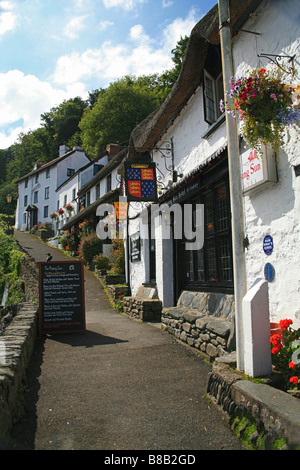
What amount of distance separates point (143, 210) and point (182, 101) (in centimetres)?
357

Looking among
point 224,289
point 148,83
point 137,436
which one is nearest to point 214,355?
point 224,289

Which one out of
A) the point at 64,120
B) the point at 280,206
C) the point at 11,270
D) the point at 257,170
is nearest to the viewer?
the point at 280,206

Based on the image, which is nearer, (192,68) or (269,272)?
(269,272)

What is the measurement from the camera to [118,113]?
36.0 m

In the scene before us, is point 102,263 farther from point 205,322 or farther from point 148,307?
point 205,322

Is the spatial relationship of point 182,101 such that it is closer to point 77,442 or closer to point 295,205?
point 295,205

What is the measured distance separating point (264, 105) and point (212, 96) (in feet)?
10.4

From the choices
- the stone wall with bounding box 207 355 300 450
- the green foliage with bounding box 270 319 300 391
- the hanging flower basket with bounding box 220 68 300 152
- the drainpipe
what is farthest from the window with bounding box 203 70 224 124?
the stone wall with bounding box 207 355 300 450

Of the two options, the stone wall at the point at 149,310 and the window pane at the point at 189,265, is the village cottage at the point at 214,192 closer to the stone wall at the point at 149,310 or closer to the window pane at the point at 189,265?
the window pane at the point at 189,265

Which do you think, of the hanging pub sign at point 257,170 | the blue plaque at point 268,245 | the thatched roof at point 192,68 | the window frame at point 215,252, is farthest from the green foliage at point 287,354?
the thatched roof at point 192,68

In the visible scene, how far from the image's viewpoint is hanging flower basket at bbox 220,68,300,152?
12.3ft

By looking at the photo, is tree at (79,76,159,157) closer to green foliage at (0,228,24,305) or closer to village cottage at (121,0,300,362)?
green foliage at (0,228,24,305)

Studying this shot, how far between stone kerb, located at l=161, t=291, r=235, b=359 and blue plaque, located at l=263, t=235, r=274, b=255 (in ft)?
3.87

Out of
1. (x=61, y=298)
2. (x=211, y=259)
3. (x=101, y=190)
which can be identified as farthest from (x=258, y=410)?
(x=101, y=190)
